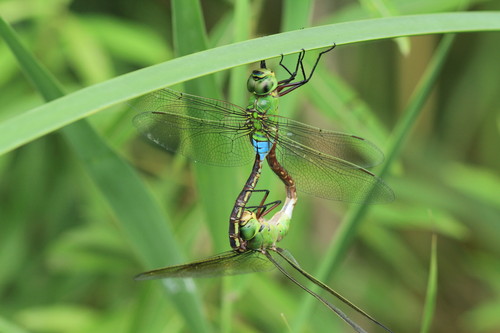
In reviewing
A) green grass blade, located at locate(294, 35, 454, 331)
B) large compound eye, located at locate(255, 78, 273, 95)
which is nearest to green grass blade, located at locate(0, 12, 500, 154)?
green grass blade, located at locate(294, 35, 454, 331)

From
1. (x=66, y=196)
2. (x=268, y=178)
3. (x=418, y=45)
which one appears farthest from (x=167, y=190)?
(x=418, y=45)

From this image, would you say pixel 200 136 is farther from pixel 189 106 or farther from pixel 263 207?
pixel 263 207

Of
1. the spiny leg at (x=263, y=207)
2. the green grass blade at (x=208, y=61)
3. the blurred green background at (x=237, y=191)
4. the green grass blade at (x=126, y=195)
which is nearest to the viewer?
the green grass blade at (x=208, y=61)

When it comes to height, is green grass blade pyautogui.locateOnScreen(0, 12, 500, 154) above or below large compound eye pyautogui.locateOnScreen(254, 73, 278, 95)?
below

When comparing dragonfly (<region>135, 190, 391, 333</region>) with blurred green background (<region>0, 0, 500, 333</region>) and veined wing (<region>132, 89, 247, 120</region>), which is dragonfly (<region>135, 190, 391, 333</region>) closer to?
blurred green background (<region>0, 0, 500, 333</region>)

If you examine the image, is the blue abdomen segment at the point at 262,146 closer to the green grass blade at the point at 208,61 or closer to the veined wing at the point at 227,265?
the veined wing at the point at 227,265

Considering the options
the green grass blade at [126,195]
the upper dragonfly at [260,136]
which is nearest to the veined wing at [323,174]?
the upper dragonfly at [260,136]

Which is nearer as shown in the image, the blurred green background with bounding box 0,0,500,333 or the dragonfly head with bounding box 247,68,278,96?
the dragonfly head with bounding box 247,68,278,96

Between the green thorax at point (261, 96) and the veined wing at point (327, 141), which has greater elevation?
the green thorax at point (261, 96)
